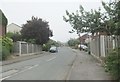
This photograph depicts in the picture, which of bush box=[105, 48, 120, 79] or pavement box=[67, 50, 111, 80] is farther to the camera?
pavement box=[67, 50, 111, 80]

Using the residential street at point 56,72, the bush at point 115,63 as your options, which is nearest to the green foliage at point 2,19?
the residential street at point 56,72

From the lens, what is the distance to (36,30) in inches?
2665

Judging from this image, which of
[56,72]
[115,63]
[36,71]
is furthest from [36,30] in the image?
[115,63]

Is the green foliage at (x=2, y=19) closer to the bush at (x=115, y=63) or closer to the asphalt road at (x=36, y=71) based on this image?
the asphalt road at (x=36, y=71)

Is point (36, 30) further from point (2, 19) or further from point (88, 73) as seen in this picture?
point (88, 73)

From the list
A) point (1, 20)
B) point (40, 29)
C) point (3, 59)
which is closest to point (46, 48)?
point (40, 29)

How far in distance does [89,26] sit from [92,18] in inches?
60.3

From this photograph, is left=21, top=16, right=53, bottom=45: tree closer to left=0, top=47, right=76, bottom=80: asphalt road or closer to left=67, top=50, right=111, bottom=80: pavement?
left=0, top=47, right=76, bottom=80: asphalt road

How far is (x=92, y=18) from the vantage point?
33.1 metres

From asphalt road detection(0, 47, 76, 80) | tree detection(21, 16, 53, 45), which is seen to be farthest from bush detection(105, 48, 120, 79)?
tree detection(21, 16, 53, 45)

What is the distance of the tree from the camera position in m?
67.6

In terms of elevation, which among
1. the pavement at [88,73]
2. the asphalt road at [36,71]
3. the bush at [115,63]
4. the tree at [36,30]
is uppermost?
the tree at [36,30]

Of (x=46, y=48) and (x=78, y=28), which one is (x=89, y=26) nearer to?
(x=78, y=28)

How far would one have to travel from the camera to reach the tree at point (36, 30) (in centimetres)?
6756
